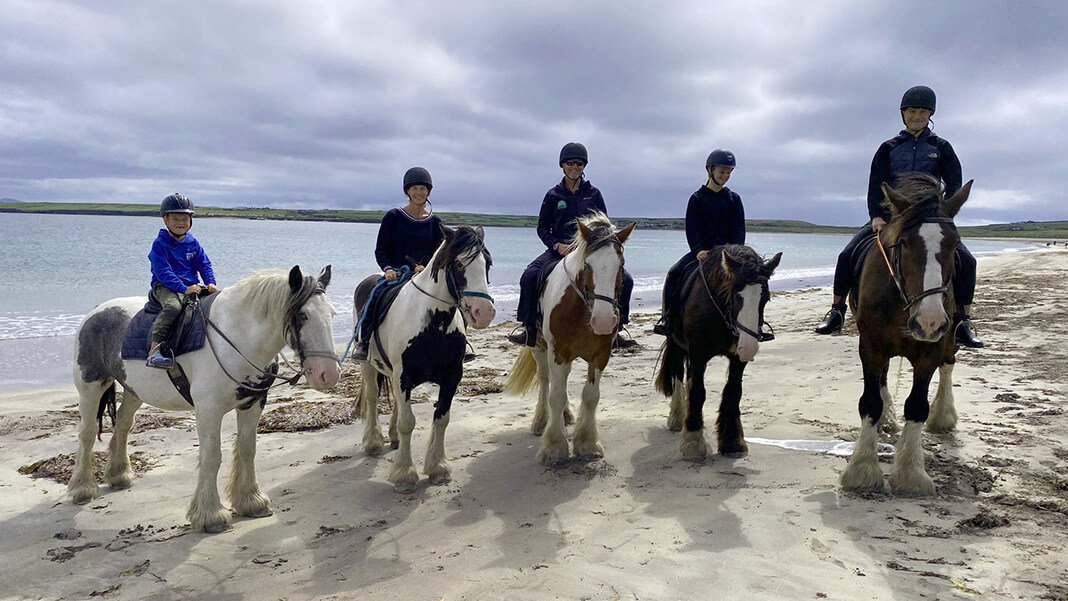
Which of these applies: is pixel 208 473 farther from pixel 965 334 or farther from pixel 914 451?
pixel 965 334

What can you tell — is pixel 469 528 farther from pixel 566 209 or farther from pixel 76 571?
pixel 566 209

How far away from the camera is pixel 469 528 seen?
4.41 meters

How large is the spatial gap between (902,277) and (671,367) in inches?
108

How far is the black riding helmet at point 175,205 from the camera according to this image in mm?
4891

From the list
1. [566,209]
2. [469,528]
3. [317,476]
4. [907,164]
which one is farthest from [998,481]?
[317,476]

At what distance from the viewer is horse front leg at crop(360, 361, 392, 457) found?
623 cm

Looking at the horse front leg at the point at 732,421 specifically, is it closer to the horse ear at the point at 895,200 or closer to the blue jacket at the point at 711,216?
the blue jacket at the point at 711,216

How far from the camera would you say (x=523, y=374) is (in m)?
7.18

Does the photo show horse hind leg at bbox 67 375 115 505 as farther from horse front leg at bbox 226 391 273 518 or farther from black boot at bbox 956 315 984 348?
black boot at bbox 956 315 984 348

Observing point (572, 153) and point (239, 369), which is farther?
point (572, 153)

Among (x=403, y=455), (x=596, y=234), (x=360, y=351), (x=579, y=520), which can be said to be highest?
(x=596, y=234)

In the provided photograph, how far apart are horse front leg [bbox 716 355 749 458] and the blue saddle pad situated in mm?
4449

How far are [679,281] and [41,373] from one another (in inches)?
395

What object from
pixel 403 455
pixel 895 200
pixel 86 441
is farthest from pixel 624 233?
pixel 86 441
